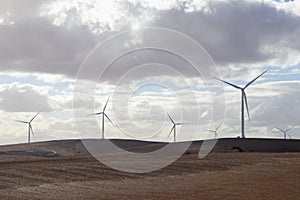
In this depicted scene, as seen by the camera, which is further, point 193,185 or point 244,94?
point 244,94

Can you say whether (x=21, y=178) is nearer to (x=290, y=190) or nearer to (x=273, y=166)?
(x=290, y=190)

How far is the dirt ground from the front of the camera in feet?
102

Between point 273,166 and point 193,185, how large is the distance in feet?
68.4

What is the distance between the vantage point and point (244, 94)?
285 feet

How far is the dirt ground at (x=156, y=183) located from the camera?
102ft

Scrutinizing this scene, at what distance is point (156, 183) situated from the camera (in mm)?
38688

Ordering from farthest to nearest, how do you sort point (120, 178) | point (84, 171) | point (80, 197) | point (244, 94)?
point (244, 94)
point (84, 171)
point (120, 178)
point (80, 197)

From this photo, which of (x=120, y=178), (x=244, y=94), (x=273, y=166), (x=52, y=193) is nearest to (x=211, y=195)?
(x=52, y=193)

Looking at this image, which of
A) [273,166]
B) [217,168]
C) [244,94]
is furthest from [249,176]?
[244,94]

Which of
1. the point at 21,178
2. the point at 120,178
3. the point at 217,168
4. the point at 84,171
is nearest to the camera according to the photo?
the point at 21,178

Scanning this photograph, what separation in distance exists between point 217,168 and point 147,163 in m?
7.02

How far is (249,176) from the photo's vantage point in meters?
44.5

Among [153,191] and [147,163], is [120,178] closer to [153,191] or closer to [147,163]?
[153,191]

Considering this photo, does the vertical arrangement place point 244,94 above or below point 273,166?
above
